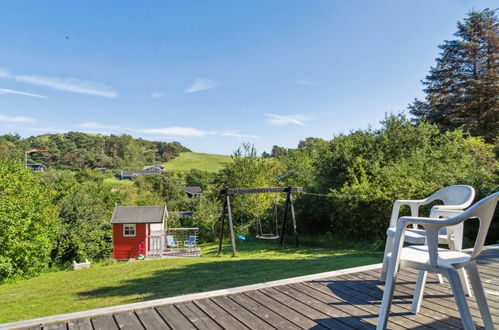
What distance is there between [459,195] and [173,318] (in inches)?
88.7

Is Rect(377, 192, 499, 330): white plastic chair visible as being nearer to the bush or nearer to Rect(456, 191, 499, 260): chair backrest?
Rect(456, 191, 499, 260): chair backrest

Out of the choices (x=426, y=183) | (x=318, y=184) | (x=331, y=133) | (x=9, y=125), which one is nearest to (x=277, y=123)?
(x=331, y=133)

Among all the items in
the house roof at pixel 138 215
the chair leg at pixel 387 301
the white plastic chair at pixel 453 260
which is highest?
the white plastic chair at pixel 453 260

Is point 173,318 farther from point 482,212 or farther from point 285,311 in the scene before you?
point 482,212

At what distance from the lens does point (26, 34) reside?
12.9 metres

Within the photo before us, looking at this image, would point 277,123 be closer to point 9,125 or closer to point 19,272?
point 19,272

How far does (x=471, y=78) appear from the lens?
50.2 feet

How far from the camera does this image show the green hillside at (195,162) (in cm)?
4744

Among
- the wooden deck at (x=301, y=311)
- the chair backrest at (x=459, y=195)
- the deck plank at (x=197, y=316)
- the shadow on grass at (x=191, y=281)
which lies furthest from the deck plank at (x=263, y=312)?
the shadow on grass at (x=191, y=281)

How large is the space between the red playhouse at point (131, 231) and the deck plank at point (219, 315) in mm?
13282

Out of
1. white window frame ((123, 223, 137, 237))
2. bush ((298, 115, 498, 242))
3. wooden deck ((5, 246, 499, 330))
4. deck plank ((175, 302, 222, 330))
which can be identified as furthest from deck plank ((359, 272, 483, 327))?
white window frame ((123, 223, 137, 237))

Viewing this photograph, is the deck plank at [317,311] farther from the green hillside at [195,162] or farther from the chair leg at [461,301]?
the green hillside at [195,162]

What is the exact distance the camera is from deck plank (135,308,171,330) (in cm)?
180

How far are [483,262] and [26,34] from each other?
17110 millimetres
